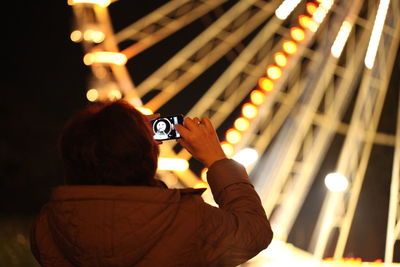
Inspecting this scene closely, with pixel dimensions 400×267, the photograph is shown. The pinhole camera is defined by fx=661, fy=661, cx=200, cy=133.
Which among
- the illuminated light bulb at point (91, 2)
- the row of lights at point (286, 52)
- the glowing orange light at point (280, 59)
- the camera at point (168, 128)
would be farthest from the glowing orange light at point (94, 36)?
the camera at point (168, 128)

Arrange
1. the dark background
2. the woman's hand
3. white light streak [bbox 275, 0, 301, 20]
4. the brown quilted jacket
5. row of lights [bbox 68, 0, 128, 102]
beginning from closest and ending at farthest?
1. the brown quilted jacket
2. the woman's hand
3. row of lights [bbox 68, 0, 128, 102]
4. white light streak [bbox 275, 0, 301, 20]
5. the dark background

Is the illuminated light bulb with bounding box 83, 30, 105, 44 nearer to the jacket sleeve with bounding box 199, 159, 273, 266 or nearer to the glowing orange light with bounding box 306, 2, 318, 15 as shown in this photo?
the glowing orange light with bounding box 306, 2, 318, 15

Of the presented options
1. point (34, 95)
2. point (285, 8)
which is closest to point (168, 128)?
point (285, 8)

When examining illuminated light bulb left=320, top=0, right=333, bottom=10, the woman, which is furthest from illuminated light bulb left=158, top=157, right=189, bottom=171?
the woman

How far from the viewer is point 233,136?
347 cm

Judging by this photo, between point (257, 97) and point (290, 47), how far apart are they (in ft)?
1.11

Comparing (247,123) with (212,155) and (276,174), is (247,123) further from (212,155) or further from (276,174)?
(212,155)

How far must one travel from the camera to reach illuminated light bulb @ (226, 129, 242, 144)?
11.3ft

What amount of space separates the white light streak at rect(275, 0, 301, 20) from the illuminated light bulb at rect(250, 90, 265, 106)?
525 millimetres

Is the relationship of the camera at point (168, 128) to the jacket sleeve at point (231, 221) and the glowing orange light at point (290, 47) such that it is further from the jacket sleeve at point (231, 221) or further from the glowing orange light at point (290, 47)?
the glowing orange light at point (290, 47)

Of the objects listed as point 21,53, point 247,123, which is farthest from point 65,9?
point 247,123

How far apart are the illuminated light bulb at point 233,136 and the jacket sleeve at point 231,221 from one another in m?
2.43

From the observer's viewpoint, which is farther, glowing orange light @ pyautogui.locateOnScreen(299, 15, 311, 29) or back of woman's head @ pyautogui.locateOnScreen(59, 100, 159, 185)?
glowing orange light @ pyautogui.locateOnScreen(299, 15, 311, 29)

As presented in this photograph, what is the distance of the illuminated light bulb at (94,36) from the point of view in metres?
3.56
